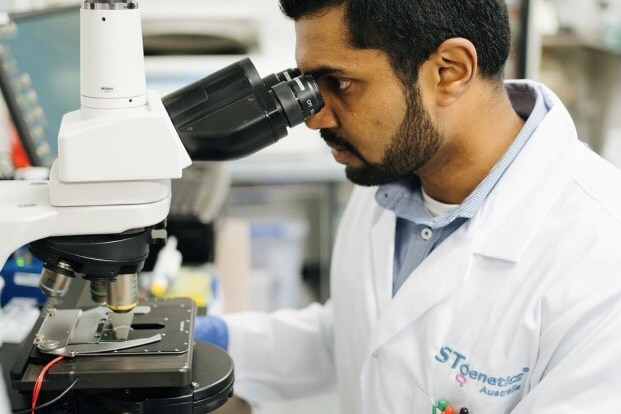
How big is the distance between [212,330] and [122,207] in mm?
559

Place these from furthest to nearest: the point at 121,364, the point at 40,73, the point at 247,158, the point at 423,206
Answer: the point at 247,158 < the point at 40,73 < the point at 423,206 < the point at 121,364

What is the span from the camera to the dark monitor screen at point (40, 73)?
1590 mm

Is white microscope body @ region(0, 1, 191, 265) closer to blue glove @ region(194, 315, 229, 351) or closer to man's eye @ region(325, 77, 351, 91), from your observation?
man's eye @ region(325, 77, 351, 91)

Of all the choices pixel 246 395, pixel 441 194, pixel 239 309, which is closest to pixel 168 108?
pixel 441 194

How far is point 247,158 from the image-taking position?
279cm

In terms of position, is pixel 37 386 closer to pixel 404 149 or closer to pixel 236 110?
pixel 236 110

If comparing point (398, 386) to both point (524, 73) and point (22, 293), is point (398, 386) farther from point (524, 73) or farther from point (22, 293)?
point (524, 73)

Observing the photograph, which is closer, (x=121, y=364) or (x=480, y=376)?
(x=121, y=364)

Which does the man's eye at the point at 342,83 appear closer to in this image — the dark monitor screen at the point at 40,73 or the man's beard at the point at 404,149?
the man's beard at the point at 404,149

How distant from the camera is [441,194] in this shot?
1392 mm

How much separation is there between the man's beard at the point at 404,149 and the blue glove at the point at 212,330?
1.23ft

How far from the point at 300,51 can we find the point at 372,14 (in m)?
0.14

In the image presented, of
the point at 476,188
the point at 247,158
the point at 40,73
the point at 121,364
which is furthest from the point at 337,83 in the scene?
the point at 247,158

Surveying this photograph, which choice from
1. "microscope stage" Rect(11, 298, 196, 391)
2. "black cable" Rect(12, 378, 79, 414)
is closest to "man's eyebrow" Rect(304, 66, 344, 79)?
"microscope stage" Rect(11, 298, 196, 391)
